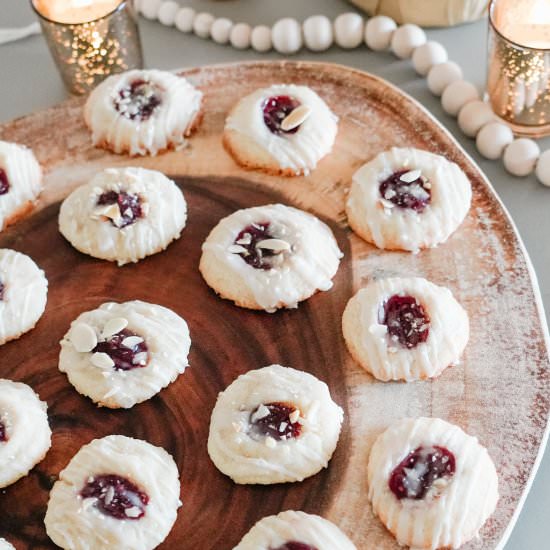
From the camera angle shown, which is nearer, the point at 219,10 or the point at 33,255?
the point at 33,255

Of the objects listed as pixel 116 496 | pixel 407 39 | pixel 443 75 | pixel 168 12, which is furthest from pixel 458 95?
pixel 116 496

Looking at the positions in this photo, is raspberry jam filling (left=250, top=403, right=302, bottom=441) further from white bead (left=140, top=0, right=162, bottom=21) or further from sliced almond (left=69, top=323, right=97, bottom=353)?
white bead (left=140, top=0, right=162, bottom=21)

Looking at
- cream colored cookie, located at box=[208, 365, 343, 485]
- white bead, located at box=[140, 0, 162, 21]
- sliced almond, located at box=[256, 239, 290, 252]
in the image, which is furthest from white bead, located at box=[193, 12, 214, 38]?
cream colored cookie, located at box=[208, 365, 343, 485]

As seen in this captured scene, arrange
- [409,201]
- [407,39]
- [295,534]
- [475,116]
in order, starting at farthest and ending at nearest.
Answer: [407,39], [475,116], [409,201], [295,534]

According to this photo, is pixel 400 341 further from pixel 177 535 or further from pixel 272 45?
pixel 272 45

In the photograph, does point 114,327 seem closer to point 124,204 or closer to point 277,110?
point 124,204

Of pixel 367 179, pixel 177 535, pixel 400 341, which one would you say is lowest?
pixel 177 535

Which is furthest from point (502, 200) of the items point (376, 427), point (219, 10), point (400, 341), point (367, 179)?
point (219, 10)
